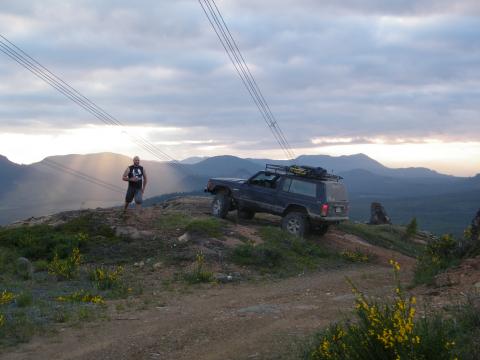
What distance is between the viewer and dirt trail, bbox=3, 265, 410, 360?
7.03 meters

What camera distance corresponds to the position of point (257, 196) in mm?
19047

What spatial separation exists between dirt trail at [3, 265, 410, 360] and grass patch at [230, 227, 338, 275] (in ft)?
9.65

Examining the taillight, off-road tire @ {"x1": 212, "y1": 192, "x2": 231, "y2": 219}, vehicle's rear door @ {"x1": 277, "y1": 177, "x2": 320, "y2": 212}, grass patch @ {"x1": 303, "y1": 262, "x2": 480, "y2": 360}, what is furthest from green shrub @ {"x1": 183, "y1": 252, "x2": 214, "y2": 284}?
grass patch @ {"x1": 303, "y1": 262, "x2": 480, "y2": 360}

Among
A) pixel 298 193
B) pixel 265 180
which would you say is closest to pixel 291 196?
pixel 298 193

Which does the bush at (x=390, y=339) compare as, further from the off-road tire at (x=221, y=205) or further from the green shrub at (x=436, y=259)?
→ the off-road tire at (x=221, y=205)

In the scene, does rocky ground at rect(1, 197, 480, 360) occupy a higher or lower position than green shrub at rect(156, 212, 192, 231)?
lower

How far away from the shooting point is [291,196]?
18.3 meters

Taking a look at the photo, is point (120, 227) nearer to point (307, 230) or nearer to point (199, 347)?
point (307, 230)

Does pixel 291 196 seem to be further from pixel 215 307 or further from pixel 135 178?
pixel 215 307

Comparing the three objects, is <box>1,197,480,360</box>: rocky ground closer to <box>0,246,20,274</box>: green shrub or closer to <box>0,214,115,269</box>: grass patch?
<box>0,214,115,269</box>: grass patch

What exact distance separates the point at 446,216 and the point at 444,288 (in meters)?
140

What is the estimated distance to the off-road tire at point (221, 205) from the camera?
766 inches

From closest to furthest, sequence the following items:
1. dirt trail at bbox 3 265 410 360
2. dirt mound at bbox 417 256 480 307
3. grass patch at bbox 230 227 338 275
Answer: dirt trail at bbox 3 265 410 360 < dirt mound at bbox 417 256 480 307 < grass patch at bbox 230 227 338 275

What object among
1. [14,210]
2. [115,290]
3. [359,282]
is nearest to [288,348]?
[115,290]
